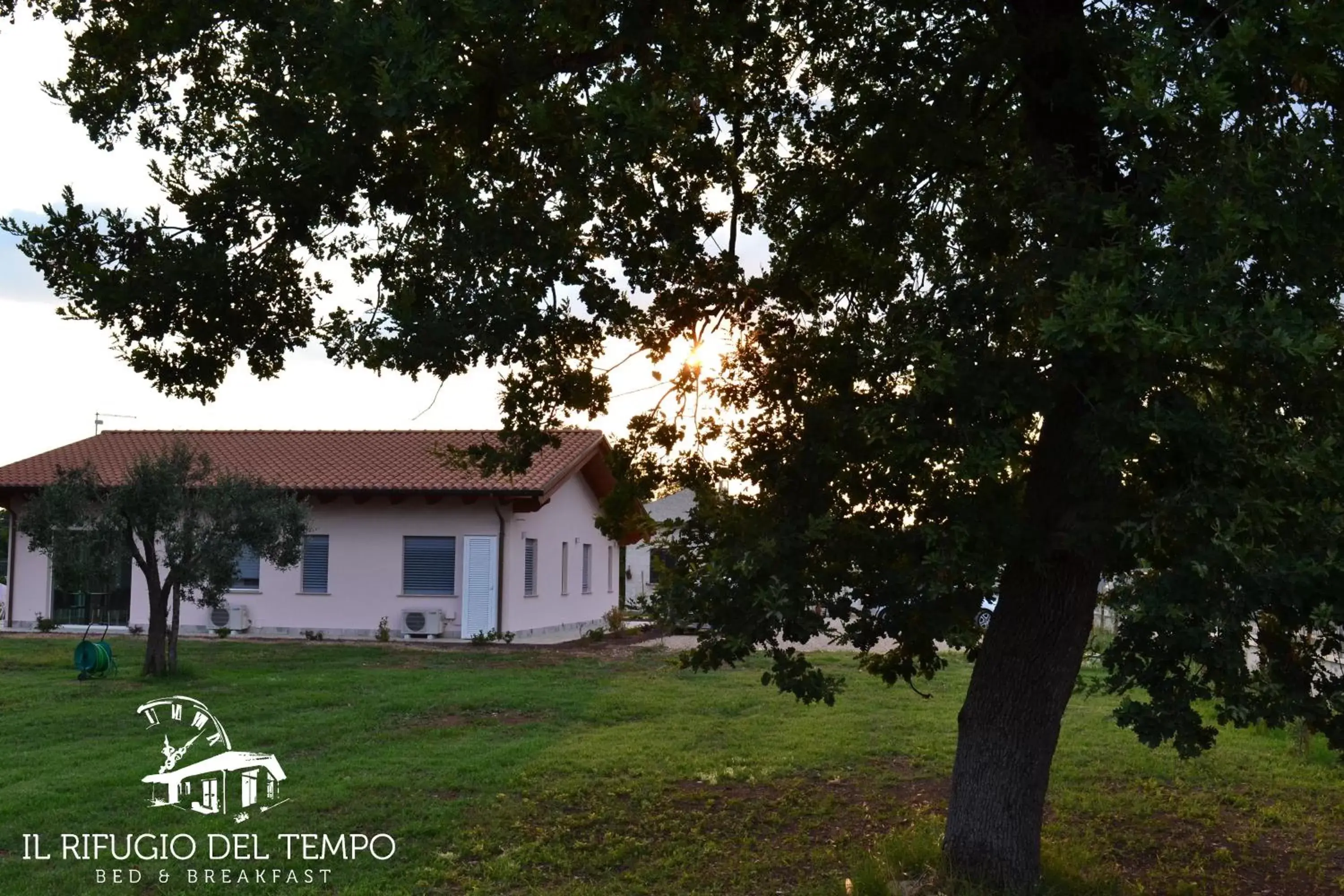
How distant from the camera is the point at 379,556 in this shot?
23719mm

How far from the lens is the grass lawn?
7.16m

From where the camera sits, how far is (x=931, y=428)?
17.9 feet

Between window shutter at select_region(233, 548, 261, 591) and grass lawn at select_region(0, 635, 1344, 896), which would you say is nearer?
grass lawn at select_region(0, 635, 1344, 896)

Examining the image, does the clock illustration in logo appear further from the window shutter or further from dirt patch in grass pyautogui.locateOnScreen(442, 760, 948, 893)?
the window shutter

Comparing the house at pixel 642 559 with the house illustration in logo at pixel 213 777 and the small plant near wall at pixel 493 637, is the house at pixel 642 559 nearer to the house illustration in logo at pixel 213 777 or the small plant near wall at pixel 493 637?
the small plant near wall at pixel 493 637

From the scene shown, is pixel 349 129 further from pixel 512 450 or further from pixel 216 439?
pixel 216 439

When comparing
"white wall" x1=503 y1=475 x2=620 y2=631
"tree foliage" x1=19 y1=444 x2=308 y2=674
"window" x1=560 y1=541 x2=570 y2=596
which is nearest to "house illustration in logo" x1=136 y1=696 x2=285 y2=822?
"tree foliage" x1=19 y1=444 x2=308 y2=674

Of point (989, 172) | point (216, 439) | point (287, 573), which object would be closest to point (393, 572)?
point (287, 573)

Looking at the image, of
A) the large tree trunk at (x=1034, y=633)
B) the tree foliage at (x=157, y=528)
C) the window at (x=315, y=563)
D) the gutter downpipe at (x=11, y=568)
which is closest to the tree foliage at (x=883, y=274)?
the large tree trunk at (x=1034, y=633)

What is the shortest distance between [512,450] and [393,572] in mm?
16665

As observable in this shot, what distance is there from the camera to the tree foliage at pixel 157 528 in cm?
1569

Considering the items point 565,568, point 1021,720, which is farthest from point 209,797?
point 565,568

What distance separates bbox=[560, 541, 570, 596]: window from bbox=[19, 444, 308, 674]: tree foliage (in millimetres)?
10705

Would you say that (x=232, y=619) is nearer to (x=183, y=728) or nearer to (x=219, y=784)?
(x=183, y=728)
